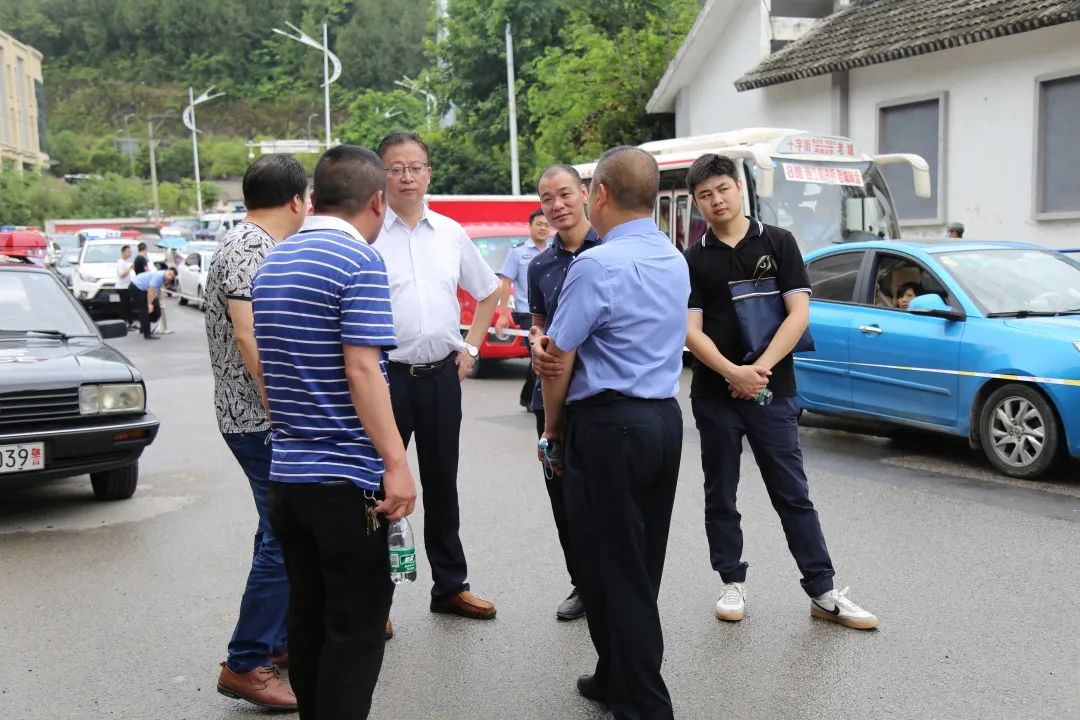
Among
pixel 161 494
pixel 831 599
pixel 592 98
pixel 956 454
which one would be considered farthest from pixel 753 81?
pixel 831 599

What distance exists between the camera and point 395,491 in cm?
335

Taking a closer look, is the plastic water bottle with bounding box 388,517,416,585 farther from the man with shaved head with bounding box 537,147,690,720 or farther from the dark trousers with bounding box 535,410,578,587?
the dark trousers with bounding box 535,410,578,587

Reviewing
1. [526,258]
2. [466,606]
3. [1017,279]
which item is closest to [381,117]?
[526,258]

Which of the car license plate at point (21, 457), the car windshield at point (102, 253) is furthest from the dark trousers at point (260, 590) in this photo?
the car windshield at point (102, 253)

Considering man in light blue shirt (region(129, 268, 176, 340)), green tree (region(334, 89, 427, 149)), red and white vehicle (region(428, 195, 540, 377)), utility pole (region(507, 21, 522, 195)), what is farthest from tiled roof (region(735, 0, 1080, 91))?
green tree (region(334, 89, 427, 149))

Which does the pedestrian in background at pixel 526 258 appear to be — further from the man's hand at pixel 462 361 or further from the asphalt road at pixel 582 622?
the man's hand at pixel 462 361

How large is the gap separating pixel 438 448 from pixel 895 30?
16700mm

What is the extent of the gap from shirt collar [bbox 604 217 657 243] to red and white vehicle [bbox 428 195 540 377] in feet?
25.0

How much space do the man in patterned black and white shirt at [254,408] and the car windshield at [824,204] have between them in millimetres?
10211

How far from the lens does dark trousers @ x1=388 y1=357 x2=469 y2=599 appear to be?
5219mm

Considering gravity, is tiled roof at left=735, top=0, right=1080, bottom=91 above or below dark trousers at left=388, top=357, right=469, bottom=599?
above

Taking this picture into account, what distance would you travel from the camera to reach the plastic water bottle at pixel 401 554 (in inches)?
134

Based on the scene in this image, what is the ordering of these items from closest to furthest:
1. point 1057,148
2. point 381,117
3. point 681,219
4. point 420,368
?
point 420,368 < point 681,219 < point 1057,148 < point 381,117

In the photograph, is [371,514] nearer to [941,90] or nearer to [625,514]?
[625,514]
